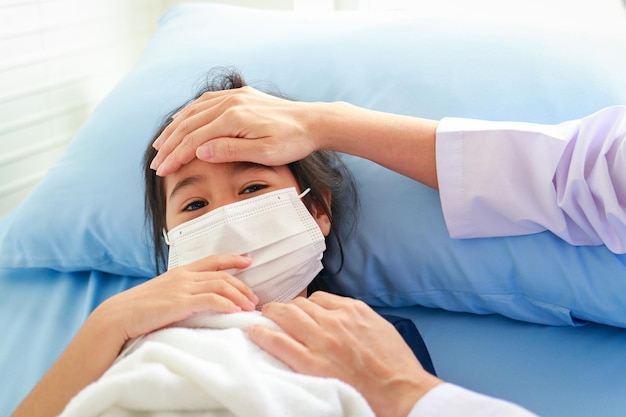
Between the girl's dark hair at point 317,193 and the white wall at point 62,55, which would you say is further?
the white wall at point 62,55

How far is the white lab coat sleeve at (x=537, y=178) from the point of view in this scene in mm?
1345

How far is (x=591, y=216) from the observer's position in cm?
135

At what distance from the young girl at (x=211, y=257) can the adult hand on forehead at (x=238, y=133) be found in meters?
0.04

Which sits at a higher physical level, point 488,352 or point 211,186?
point 211,186

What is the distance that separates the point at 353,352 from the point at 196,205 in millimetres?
433

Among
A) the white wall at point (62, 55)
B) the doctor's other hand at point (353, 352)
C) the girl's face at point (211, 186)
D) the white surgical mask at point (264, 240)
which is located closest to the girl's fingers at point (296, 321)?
the doctor's other hand at point (353, 352)

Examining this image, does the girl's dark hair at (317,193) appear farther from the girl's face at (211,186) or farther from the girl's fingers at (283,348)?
the girl's fingers at (283,348)

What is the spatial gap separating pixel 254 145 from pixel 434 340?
0.50m

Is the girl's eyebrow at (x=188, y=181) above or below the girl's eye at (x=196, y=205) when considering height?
above

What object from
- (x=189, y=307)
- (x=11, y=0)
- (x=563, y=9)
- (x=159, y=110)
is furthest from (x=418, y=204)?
(x=11, y=0)

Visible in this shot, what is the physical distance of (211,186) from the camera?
4.54ft

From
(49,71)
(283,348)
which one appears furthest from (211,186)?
(49,71)

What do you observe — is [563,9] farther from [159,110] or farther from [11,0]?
[11,0]

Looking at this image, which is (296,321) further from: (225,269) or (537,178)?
(537,178)
